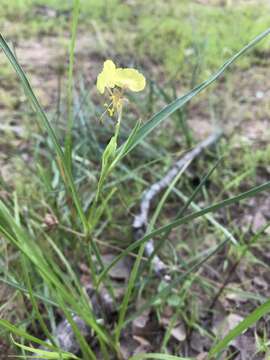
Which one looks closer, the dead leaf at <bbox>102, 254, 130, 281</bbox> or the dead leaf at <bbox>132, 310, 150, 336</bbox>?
the dead leaf at <bbox>132, 310, 150, 336</bbox>

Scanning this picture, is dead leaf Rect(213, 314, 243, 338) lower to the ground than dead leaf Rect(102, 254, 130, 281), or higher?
lower

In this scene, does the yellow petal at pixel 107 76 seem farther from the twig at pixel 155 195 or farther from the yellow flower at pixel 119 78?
the twig at pixel 155 195

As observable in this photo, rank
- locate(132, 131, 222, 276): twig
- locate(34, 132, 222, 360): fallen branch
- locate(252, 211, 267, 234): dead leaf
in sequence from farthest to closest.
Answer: locate(252, 211, 267, 234): dead leaf < locate(132, 131, 222, 276): twig < locate(34, 132, 222, 360): fallen branch

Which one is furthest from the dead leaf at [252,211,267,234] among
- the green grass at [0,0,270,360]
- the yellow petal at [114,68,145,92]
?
the yellow petal at [114,68,145,92]

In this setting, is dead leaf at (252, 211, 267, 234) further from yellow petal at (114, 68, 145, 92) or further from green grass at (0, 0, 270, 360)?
yellow petal at (114, 68, 145, 92)

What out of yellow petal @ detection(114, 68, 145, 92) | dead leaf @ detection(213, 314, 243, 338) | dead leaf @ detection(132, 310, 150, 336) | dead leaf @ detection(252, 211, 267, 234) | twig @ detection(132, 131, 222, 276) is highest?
yellow petal @ detection(114, 68, 145, 92)

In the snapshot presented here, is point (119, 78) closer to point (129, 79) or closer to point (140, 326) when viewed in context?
point (129, 79)

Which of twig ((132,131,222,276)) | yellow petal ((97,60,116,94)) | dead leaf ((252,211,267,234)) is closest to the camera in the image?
yellow petal ((97,60,116,94))
